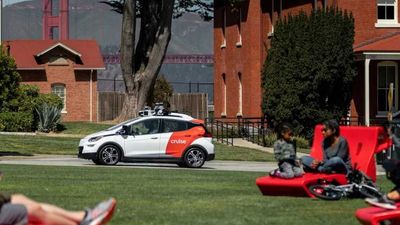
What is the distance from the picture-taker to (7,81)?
52469 mm

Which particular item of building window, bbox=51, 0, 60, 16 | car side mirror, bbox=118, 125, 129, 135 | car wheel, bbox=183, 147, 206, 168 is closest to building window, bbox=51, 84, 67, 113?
car side mirror, bbox=118, 125, 129, 135

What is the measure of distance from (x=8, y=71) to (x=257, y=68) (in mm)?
13542

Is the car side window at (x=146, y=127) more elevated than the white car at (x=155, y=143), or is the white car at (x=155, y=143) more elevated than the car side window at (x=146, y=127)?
the car side window at (x=146, y=127)

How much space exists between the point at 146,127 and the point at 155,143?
62 centimetres

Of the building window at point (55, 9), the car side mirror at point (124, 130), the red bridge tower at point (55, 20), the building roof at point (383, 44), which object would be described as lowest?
the car side mirror at point (124, 130)

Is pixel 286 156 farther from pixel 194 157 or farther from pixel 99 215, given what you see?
pixel 194 157

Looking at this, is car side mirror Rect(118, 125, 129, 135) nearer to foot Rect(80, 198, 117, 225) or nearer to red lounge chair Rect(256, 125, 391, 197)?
red lounge chair Rect(256, 125, 391, 197)

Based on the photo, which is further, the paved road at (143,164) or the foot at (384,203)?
the paved road at (143,164)

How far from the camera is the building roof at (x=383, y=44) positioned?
126 ft

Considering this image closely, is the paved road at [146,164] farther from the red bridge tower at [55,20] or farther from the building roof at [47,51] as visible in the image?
the red bridge tower at [55,20]

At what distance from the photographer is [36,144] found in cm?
3972

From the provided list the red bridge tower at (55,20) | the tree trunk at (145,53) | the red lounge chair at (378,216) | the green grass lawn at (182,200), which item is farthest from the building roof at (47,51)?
the red lounge chair at (378,216)

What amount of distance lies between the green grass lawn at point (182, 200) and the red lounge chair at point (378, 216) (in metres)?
1.21

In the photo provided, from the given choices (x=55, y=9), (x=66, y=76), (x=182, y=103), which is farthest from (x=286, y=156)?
(x=55, y=9)
